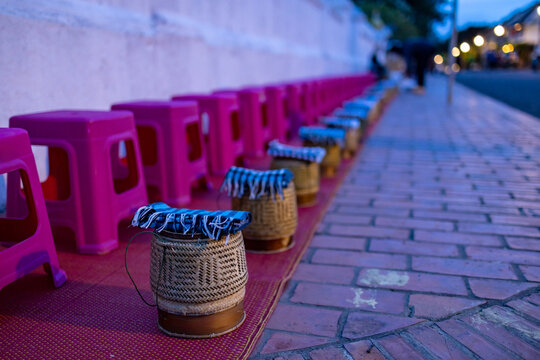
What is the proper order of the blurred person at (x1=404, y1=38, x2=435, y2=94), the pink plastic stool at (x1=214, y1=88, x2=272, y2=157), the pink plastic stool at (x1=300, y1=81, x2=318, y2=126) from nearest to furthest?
the pink plastic stool at (x1=214, y1=88, x2=272, y2=157), the pink plastic stool at (x1=300, y1=81, x2=318, y2=126), the blurred person at (x1=404, y1=38, x2=435, y2=94)

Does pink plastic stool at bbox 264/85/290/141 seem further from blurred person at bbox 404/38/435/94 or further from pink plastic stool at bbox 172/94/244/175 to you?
blurred person at bbox 404/38/435/94

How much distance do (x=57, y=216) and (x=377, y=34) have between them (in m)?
42.1

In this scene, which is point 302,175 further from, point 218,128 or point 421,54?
point 421,54

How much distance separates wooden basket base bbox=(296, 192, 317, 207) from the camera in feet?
14.4

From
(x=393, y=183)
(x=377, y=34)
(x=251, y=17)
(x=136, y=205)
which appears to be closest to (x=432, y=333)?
(x=136, y=205)

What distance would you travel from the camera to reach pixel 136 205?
3.49 metres

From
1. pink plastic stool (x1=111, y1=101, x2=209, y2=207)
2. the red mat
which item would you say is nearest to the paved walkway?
the red mat

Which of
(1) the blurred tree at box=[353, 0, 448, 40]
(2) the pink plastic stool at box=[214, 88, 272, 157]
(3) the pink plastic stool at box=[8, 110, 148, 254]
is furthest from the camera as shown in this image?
(1) the blurred tree at box=[353, 0, 448, 40]

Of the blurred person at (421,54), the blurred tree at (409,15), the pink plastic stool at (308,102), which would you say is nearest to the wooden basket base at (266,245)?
the pink plastic stool at (308,102)

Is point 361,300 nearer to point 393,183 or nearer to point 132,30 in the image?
point 393,183

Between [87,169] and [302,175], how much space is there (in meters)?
1.84

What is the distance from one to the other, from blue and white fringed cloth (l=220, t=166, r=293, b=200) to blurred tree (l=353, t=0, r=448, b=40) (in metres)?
51.5

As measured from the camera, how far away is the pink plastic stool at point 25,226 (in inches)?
93.1

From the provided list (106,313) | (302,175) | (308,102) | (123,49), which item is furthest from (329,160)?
(308,102)
